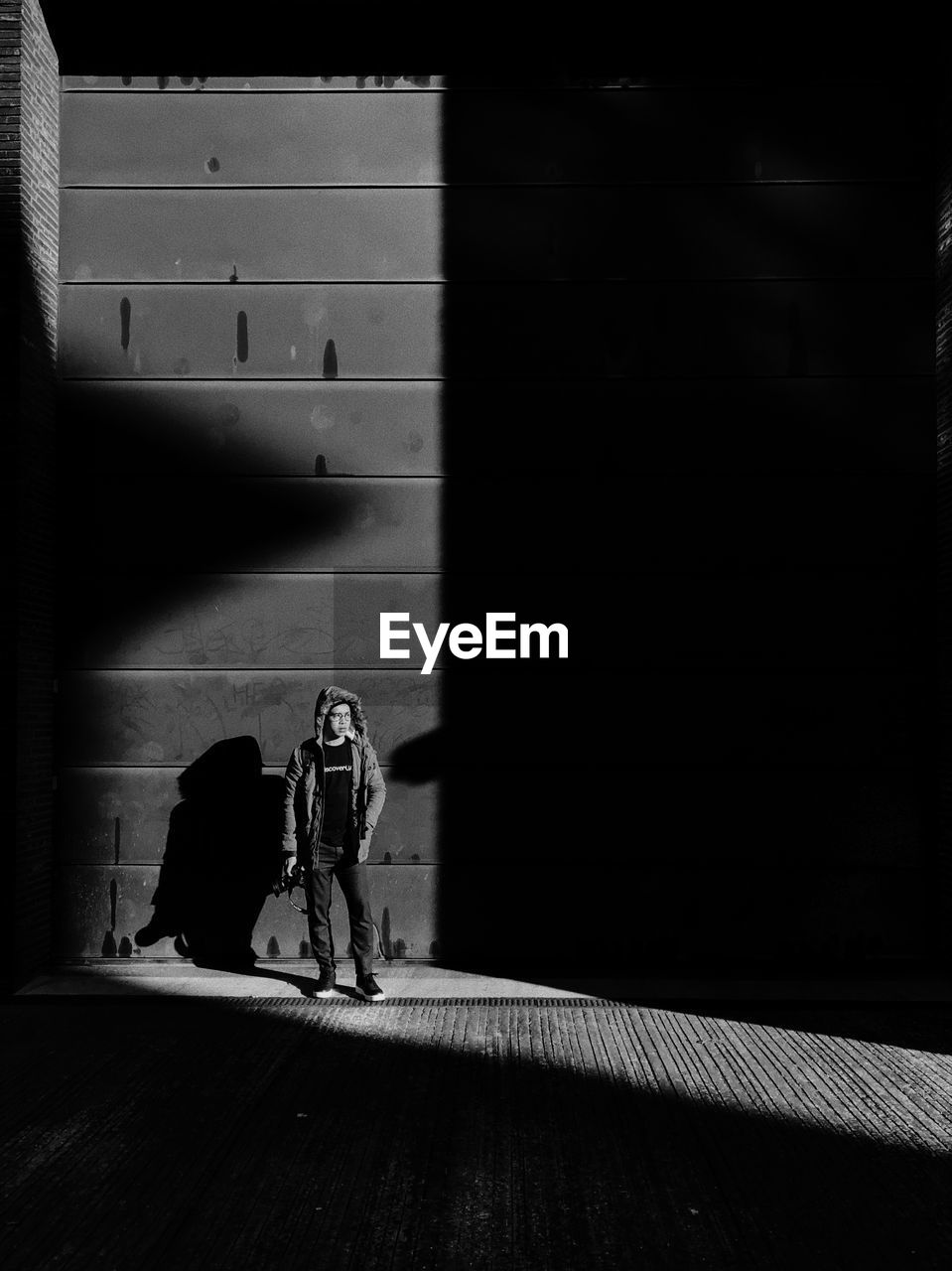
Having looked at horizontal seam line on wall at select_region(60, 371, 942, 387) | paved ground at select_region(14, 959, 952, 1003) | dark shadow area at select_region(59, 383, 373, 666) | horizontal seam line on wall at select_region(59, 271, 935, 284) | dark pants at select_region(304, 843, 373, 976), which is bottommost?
paved ground at select_region(14, 959, 952, 1003)

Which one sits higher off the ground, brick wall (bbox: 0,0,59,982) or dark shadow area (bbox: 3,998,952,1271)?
brick wall (bbox: 0,0,59,982)

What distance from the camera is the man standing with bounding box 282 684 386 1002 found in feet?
23.1

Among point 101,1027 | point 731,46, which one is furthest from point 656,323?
point 101,1027

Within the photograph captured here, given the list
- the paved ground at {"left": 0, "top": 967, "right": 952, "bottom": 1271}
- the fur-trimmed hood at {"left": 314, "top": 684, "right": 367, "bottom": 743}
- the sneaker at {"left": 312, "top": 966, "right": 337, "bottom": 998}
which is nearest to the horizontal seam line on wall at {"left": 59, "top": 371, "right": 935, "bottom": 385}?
the fur-trimmed hood at {"left": 314, "top": 684, "right": 367, "bottom": 743}

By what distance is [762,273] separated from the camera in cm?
798

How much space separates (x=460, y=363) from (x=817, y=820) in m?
4.75

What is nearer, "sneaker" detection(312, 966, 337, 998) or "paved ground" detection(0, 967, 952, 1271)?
"paved ground" detection(0, 967, 952, 1271)

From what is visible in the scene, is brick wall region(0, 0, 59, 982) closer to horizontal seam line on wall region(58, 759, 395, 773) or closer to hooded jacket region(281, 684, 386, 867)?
horizontal seam line on wall region(58, 759, 395, 773)

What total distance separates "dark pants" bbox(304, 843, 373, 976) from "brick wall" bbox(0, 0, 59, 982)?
2.25m

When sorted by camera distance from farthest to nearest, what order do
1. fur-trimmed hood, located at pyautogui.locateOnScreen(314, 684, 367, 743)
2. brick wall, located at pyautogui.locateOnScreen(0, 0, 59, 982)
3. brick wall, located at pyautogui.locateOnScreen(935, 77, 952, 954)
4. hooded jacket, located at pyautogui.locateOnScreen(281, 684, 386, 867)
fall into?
1. brick wall, located at pyautogui.locateOnScreen(935, 77, 952, 954)
2. brick wall, located at pyautogui.locateOnScreen(0, 0, 59, 982)
3. fur-trimmed hood, located at pyautogui.locateOnScreen(314, 684, 367, 743)
4. hooded jacket, located at pyautogui.locateOnScreen(281, 684, 386, 867)

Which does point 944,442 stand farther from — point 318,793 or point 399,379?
point 318,793

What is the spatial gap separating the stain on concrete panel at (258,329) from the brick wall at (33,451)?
1.00 feet

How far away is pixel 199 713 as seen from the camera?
7.91m

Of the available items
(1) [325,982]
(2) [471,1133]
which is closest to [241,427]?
(1) [325,982]
